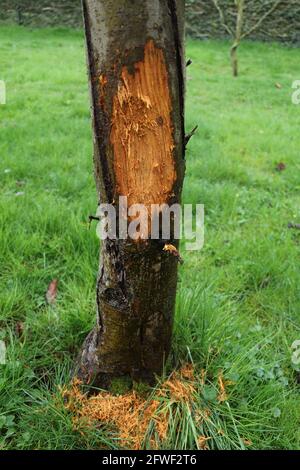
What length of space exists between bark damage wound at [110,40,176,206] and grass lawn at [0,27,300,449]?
0.84 metres

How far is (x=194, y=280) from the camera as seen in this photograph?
276 cm

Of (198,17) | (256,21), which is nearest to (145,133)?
(198,17)

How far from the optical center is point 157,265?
162 cm

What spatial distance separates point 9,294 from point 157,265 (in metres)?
1.11

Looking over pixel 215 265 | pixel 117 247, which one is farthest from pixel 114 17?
pixel 215 265

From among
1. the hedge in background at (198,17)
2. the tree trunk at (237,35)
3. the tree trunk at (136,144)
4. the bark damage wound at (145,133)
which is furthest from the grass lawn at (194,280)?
the hedge in background at (198,17)

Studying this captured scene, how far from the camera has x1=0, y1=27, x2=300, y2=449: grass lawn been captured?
182cm

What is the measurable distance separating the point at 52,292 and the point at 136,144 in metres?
1.39

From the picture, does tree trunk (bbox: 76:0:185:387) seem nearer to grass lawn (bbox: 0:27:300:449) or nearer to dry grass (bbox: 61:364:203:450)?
dry grass (bbox: 61:364:203:450)

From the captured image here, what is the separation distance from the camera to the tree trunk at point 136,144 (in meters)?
1.29

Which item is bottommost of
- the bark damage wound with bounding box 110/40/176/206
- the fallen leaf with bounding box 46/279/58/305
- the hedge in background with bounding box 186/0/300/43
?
the fallen leaf with bounding box 46/279/58/305

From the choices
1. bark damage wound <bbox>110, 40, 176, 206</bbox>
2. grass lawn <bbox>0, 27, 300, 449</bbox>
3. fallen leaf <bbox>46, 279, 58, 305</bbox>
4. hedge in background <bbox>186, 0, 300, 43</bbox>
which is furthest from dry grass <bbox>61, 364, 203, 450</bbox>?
hedge in background <bbox>186, 0, 300, 43</bbox>

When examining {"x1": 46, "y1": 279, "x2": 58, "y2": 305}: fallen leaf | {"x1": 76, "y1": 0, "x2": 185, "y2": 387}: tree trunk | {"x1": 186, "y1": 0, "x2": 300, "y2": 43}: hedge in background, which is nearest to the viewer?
{"x1": 76, "y1": 0, "x2": 185, "y2": 387}: tree trunk

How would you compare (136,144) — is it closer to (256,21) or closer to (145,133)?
(145,133)
